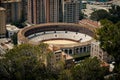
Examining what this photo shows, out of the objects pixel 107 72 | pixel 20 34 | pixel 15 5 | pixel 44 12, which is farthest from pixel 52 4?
pixel 107 72

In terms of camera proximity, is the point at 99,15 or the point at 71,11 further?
the point at 99,15

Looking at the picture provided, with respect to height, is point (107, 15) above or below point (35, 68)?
above

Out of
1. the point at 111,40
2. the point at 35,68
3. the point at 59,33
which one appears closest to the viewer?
the point at 35,68

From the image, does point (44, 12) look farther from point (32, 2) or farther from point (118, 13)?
point (118, 13)

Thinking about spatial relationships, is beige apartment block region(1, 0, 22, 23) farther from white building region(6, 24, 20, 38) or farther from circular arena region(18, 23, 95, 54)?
circular arena region(18, 23, 95, 54)

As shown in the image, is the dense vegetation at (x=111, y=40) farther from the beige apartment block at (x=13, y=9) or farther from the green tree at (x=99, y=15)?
the beige apartment block at (x=13, y=9)

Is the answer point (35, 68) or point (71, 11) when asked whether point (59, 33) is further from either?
point (35, 68)

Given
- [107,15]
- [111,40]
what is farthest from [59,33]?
[111,40]

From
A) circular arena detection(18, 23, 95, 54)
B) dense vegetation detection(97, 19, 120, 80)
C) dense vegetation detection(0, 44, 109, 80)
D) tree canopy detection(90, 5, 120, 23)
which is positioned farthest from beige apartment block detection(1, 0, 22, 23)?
dense vegetation detection(0, 44, 109, 80)
